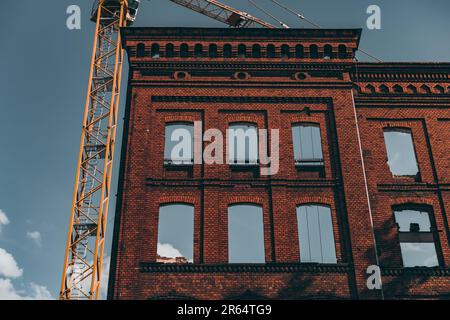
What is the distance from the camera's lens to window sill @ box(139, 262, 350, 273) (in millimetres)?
14805

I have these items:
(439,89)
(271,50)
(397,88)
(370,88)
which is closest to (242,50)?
(271,50)

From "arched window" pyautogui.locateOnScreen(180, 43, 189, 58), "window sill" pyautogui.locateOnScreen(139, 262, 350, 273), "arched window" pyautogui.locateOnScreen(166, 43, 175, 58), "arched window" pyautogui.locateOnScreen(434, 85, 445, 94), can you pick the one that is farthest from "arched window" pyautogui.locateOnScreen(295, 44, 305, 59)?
"window sill" pyautogui.locateOnScreen(139, 262, 350, 273)

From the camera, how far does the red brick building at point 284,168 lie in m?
14.8

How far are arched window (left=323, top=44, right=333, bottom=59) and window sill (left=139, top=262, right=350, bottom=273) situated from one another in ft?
26.3

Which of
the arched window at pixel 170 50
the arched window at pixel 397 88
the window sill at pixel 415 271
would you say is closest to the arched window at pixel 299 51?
the arched window at pixel 397 88

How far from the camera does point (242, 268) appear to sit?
14.9 m

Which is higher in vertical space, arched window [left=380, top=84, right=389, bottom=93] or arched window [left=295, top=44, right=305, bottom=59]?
arched window [left=295, top=44, right=305, bottom=59]

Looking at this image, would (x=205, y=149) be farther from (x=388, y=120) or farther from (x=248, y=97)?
(x=388, y=120)

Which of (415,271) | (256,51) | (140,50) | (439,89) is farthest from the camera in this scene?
(439,89)

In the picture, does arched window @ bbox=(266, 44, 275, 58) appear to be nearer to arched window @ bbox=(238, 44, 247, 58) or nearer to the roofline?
the roofline

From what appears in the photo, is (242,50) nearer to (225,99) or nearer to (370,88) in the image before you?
(225,99)

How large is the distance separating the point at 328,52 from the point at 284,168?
204 inches
